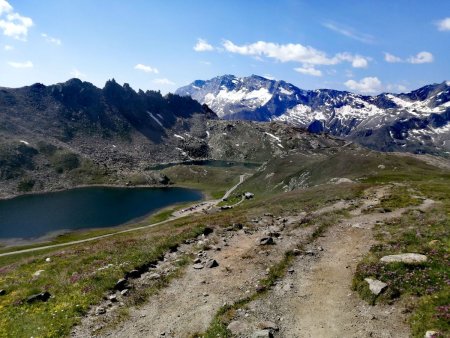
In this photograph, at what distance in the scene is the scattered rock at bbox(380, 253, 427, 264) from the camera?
93.4 feet

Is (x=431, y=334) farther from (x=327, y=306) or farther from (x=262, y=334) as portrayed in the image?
(x=262, y=334)

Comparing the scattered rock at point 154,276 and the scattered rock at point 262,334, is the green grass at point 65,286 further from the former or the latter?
the scattered rock at point 262,334

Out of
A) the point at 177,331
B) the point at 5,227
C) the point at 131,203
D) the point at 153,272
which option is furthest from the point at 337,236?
the point at 131,203

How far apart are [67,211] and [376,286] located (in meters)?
161

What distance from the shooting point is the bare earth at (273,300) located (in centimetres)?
2309

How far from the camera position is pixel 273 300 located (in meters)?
26.7

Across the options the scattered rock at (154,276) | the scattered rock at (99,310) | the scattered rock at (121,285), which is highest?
the scattered rock at (121,285)

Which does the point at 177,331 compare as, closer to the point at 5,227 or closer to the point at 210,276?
the point at 210,276

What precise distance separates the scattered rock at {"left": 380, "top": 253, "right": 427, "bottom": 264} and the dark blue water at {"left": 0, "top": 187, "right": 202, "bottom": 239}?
128092mm

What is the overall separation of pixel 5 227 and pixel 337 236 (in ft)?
448

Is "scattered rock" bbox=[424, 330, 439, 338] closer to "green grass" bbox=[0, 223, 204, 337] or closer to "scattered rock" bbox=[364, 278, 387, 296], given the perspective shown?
"scattered rock" bbox=[364, 278, 387, 296]

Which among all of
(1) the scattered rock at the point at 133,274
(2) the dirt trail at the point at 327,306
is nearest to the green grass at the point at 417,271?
(2) the dirt trail at the point at 327,306

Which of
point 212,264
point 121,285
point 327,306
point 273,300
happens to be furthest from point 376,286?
point 121,285

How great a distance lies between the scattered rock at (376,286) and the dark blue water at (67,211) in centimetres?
12889
